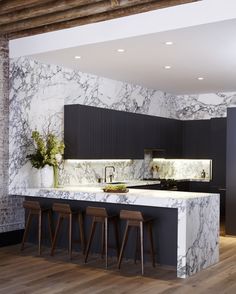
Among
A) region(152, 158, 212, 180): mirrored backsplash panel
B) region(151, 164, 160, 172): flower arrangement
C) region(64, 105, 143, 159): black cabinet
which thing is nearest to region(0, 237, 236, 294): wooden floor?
region(64, 105, 143, 159): black cabinet

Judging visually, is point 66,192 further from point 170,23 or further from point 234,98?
point 234,98

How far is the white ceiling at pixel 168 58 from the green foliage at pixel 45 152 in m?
1.40

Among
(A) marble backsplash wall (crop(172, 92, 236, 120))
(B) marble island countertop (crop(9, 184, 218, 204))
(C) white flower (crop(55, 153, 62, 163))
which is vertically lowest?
(B) marble island countertop (crop(9, 184, 218, 204))

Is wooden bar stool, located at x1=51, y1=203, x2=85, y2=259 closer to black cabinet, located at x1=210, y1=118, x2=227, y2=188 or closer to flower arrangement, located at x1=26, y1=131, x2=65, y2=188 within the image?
flower arrangement, located at x1=26, y1=131, x2=65, y2=188

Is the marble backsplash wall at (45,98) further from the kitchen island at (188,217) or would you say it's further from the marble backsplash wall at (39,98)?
the kitchen island at (188,217)

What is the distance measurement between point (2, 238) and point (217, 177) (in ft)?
17.4

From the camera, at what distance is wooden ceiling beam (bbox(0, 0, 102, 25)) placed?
6.06m

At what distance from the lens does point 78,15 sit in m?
6.36

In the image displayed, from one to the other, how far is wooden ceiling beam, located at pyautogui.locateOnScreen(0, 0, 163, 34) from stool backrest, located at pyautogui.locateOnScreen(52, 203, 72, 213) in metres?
2.78

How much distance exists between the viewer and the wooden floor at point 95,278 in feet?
16.9

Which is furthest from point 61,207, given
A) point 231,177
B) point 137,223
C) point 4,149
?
point 231,177

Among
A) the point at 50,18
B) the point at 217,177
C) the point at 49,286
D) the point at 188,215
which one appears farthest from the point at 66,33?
the point at 217,177

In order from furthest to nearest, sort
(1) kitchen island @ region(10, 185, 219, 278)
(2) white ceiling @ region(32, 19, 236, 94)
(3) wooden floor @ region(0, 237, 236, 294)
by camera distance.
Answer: (2) white ceiling @ region(32, 19, 236, 94)
(1) kitchen island @ region(10, 185, 219, 278)
(3) wooden floor @ region(0, 237, 236, 294)

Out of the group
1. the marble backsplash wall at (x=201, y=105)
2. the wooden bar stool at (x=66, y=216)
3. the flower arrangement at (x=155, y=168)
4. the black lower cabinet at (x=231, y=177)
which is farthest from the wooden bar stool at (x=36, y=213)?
the marble backsplash wall at (x=201, y=105)
